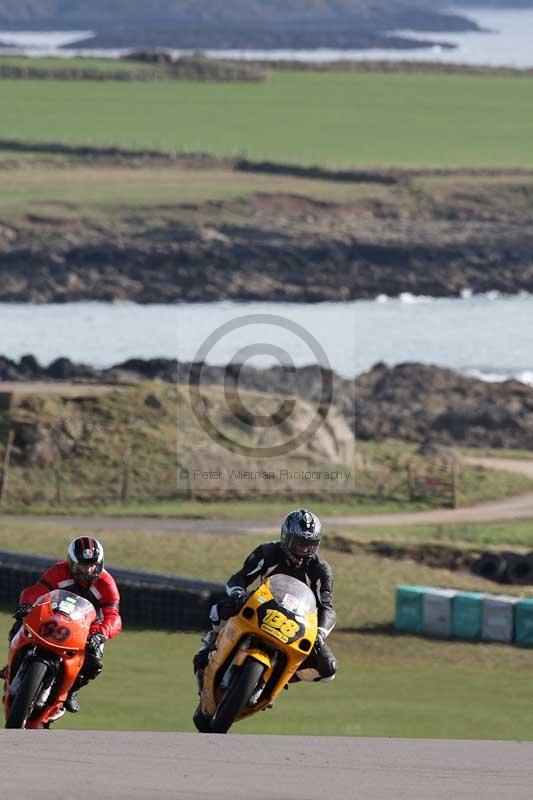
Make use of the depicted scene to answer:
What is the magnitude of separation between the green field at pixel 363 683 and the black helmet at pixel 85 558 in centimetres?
605

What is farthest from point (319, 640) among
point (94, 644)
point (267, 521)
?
point (267, 521)

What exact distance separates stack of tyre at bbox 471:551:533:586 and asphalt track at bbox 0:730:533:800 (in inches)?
860

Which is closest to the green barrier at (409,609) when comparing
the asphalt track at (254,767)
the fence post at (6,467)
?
the asphalt track at (254,767)

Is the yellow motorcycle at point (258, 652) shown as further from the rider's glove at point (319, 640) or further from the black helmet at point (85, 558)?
the black helmet at point (85, 558)

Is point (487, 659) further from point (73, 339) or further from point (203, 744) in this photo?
point (73, 339)

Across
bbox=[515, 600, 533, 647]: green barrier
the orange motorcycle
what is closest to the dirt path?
bbox=[515, 600, 533, 647]: green barrier

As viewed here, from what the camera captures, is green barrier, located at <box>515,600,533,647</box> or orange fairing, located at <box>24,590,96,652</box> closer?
orange fairing, located at <box>24,590,96,652</box>

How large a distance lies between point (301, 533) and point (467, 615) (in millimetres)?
13713

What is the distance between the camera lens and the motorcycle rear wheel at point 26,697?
1352 centimetres

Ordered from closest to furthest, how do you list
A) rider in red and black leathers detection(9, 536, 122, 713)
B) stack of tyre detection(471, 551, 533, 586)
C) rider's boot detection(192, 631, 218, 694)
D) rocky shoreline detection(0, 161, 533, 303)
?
rider's boot detection(192, 631, 218, 694)
rider in red and black leathers detection(9, 536, 122, 713)
stack of tyre detection(471, 551, 533, 586)
rocky shoreline detection(0, 161, 533, 303)

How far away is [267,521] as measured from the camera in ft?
134

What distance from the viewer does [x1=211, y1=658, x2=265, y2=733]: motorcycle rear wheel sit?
1341cm

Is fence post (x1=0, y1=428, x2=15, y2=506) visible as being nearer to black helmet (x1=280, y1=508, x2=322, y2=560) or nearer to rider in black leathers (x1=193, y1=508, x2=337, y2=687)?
rider in black leathers (x1=193, y1=508, x2=337, y2=687)

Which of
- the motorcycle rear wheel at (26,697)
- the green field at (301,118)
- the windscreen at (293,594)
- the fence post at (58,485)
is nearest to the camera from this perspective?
the motorcycle rear wheel at (26,697)
